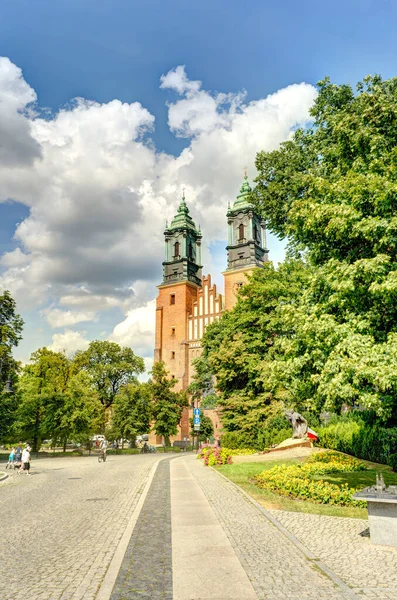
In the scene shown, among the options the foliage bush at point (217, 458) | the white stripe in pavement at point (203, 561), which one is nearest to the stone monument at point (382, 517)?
the white stripe in pavement at point (203, 561)

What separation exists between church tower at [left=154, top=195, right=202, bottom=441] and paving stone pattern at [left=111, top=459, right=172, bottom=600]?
163 feet

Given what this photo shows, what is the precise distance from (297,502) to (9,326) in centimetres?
2974

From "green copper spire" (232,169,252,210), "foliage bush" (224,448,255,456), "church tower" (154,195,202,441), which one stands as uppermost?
"green copper spire" (232,169,252,210)

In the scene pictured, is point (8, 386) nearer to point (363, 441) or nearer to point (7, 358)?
point (7, 358)

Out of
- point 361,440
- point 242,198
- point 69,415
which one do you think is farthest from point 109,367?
point 361,440

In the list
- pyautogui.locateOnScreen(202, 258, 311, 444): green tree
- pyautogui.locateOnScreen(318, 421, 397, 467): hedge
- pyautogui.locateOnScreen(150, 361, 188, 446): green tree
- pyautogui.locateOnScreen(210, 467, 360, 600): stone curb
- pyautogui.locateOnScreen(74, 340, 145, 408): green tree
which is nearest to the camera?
pyautogui.locateOnScreen(210, 467, 360, 600): stone curb

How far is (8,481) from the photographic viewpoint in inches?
741

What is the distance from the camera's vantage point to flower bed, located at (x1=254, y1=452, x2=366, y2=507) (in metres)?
11.1

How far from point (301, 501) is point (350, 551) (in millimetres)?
4461

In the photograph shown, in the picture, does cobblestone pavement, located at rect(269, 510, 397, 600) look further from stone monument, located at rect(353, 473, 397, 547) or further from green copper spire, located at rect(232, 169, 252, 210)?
green copper spire, located at rect(232, 169, 252, 210)

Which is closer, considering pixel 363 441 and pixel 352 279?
pixel 352 279

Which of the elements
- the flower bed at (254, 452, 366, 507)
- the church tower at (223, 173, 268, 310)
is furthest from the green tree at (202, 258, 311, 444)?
the church tower at (223, 173, 268, 310)

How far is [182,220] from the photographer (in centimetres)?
6944

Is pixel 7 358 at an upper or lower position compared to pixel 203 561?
upper
